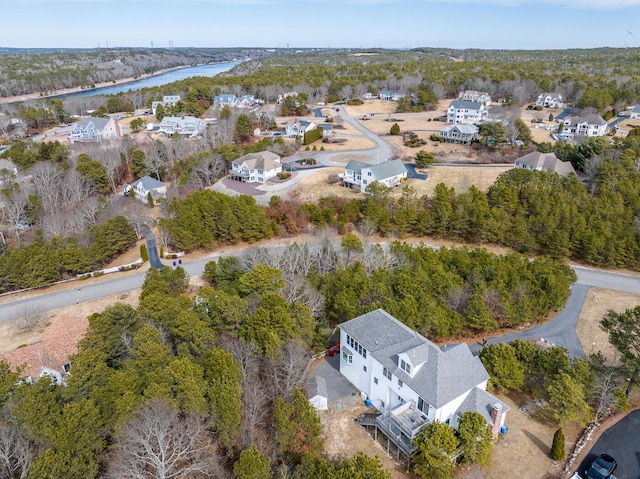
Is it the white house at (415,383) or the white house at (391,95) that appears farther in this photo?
the white house at (391,95)

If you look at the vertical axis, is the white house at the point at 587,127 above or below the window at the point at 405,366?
above

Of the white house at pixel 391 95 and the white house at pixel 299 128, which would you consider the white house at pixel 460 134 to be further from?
the white house at pixel 391 95

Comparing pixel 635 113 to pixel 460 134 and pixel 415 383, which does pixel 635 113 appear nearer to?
pixel 460 134

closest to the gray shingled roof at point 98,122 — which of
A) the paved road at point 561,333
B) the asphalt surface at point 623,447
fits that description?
the paved road at point 561,333

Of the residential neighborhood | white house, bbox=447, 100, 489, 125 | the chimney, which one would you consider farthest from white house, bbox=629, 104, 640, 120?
the chimney

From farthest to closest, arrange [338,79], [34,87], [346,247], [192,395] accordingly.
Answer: [34,87] < [338,79] < [346,247] < [192,395]

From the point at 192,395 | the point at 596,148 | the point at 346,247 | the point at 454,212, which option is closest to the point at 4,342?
the point at 192,395

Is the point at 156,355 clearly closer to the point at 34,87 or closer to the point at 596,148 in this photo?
the point at 596,148
